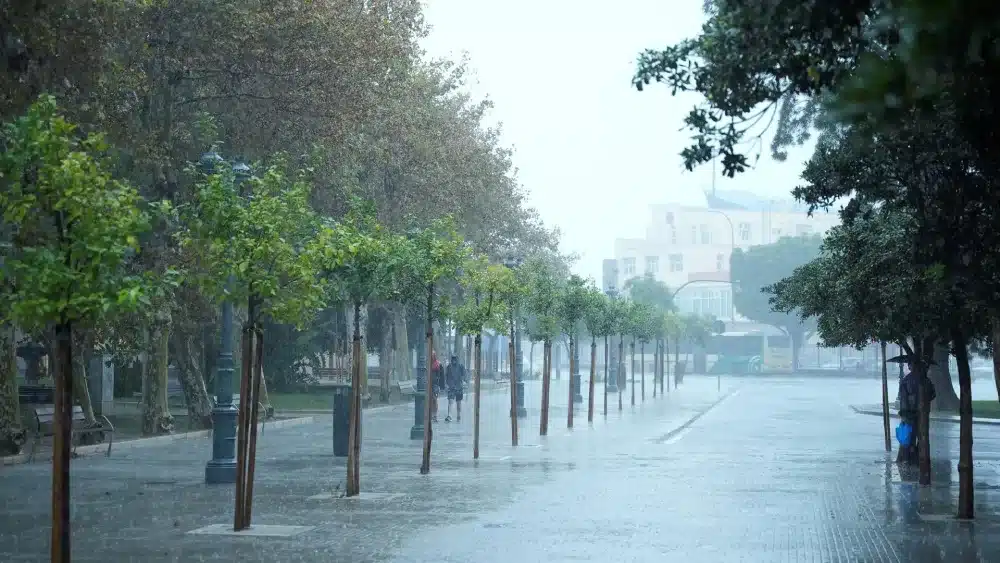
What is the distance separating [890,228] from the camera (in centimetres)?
1744

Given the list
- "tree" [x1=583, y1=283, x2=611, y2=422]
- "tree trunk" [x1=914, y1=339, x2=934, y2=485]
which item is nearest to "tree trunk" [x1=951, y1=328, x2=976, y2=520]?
"tree trunk" [x1=914, y1=339, x2=934, y2=485]

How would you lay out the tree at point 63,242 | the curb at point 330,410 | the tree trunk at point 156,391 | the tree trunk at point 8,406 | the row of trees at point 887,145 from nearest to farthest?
the row of trees at point 887,145 → the tree at point 63,242 → the tree trunk at point 8,406 → the tree trunk at point 156,391 → the curb at point 330,410

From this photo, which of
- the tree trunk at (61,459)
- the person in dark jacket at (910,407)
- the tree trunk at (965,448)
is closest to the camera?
the tree trunk at (61,459)

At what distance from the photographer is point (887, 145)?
13.5 m

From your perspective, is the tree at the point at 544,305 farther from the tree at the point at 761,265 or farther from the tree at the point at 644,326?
the tree at the point at 761,265

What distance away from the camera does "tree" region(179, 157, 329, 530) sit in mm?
14883

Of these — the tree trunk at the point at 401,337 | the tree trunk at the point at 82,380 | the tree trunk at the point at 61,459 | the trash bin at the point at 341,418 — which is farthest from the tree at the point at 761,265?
the tree trunk at the point at 61,459

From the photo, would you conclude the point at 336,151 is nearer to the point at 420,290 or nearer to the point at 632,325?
the point at 420,290

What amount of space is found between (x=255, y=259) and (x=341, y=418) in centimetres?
1057

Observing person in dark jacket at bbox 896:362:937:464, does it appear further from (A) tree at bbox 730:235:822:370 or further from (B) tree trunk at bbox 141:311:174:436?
(A) tree at bbox 730:235:822:370

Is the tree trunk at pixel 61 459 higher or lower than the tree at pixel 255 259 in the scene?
lower

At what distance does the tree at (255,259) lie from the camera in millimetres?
14883

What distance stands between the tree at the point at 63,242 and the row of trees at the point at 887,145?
453 centimetres

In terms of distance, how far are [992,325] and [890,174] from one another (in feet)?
8.98
